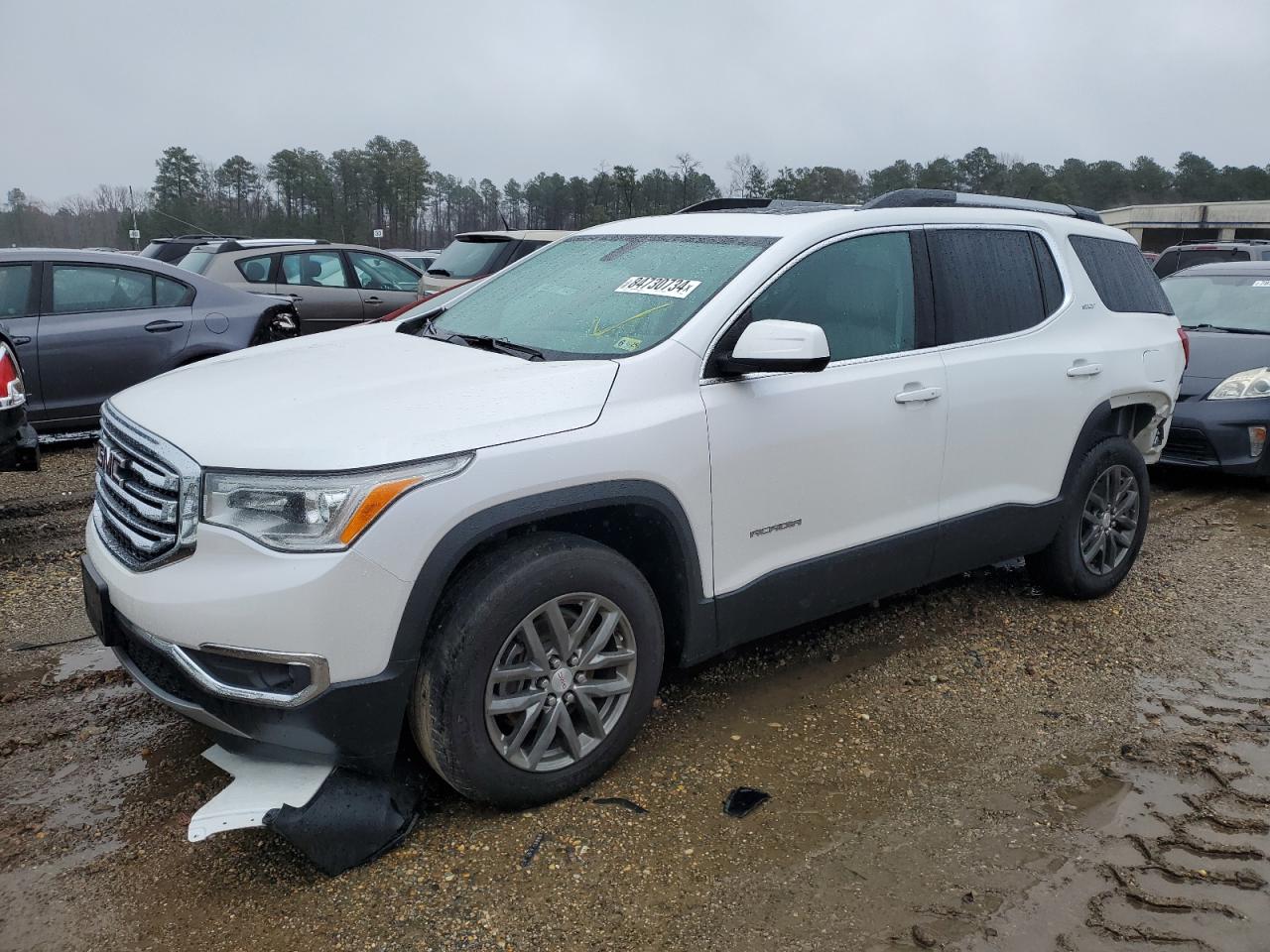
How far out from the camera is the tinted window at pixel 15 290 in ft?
23.5

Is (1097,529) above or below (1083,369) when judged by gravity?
below

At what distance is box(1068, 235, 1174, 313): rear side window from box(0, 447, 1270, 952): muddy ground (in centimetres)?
161

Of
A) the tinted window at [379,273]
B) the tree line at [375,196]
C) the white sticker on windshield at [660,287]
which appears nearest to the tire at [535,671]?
the white sticker on windshield at [660,287]

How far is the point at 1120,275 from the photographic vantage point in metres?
4.93

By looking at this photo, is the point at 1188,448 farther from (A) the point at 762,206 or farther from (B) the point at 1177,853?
(B) the point at 1177,853

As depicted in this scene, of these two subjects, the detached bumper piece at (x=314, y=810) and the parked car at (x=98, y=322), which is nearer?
the detached bumper piece at (x=314, y=810)

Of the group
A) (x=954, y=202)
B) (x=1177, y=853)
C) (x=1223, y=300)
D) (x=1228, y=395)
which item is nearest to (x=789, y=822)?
(x=1177, y=853)

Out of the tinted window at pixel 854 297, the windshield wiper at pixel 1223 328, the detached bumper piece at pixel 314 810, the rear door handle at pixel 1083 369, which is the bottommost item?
the detached bumper piece at pixel 314 810

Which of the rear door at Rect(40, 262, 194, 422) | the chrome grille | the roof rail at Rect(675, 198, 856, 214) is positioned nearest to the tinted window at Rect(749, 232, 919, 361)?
the roof rail at Rect(675, 198, 856, 214)

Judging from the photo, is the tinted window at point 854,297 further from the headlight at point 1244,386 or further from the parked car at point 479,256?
the parked car at point 479,256

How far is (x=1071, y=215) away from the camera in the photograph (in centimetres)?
493

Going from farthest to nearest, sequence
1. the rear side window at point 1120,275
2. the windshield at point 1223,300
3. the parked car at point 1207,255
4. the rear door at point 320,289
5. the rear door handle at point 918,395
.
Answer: the parked car at point 1207,255 < the rear door at point 320,289 < the windshield at point 1223,300 < the rear side window at point 1120,275 < the rear door handle at point 918,395

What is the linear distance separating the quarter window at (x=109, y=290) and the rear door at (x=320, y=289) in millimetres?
2907

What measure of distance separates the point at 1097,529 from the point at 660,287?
2622 millimetres
